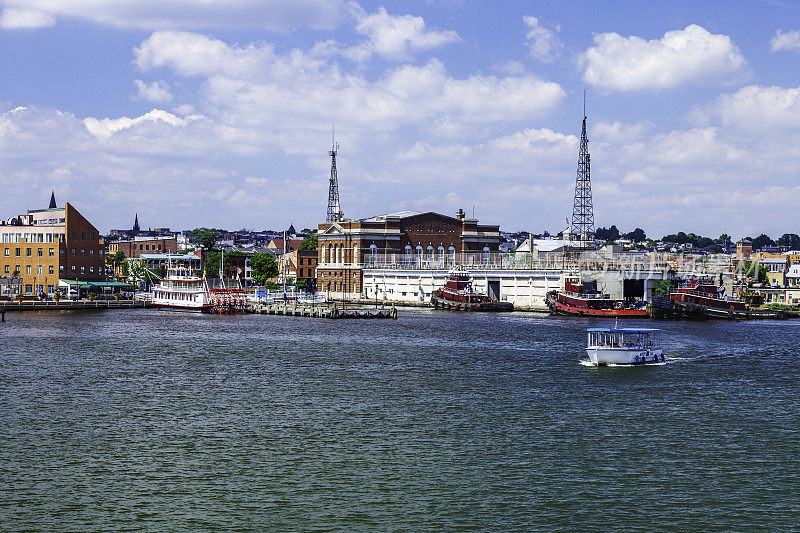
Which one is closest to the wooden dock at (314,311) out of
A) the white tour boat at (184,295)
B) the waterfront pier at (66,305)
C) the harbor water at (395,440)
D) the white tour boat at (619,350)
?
the white tour boat at (184,295)

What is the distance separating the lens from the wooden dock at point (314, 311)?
155000mm

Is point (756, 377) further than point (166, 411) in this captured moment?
Yes

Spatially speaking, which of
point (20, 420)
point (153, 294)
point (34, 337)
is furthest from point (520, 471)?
point (153, 294)

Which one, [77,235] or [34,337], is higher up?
[77,235]

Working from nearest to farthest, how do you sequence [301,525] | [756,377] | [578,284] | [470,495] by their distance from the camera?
[301,525]
[470,495]
[756,377]
[578,284]

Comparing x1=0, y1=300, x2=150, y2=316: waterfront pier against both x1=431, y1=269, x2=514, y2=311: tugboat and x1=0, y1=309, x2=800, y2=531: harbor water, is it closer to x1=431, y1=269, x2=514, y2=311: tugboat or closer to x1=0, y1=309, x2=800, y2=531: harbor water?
x1=431, y1=269, x2=514, y2=311: tugboat

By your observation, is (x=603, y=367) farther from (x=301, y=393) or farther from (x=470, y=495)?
(x=470, y=495)

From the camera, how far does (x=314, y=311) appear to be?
160250mm

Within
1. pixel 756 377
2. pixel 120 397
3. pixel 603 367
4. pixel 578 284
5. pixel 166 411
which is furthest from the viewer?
pixel 578 284

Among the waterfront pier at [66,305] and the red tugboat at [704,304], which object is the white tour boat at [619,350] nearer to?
the red tugboat at [704,304]

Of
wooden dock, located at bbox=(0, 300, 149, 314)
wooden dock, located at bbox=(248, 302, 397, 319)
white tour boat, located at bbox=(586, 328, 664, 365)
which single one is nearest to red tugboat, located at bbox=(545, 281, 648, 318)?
wooden dock, located at bbox=(248, 302, 397, 319)

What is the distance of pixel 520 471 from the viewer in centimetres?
4641

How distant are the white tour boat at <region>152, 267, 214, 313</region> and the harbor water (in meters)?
70.0

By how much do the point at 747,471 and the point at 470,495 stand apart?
47.0ft
